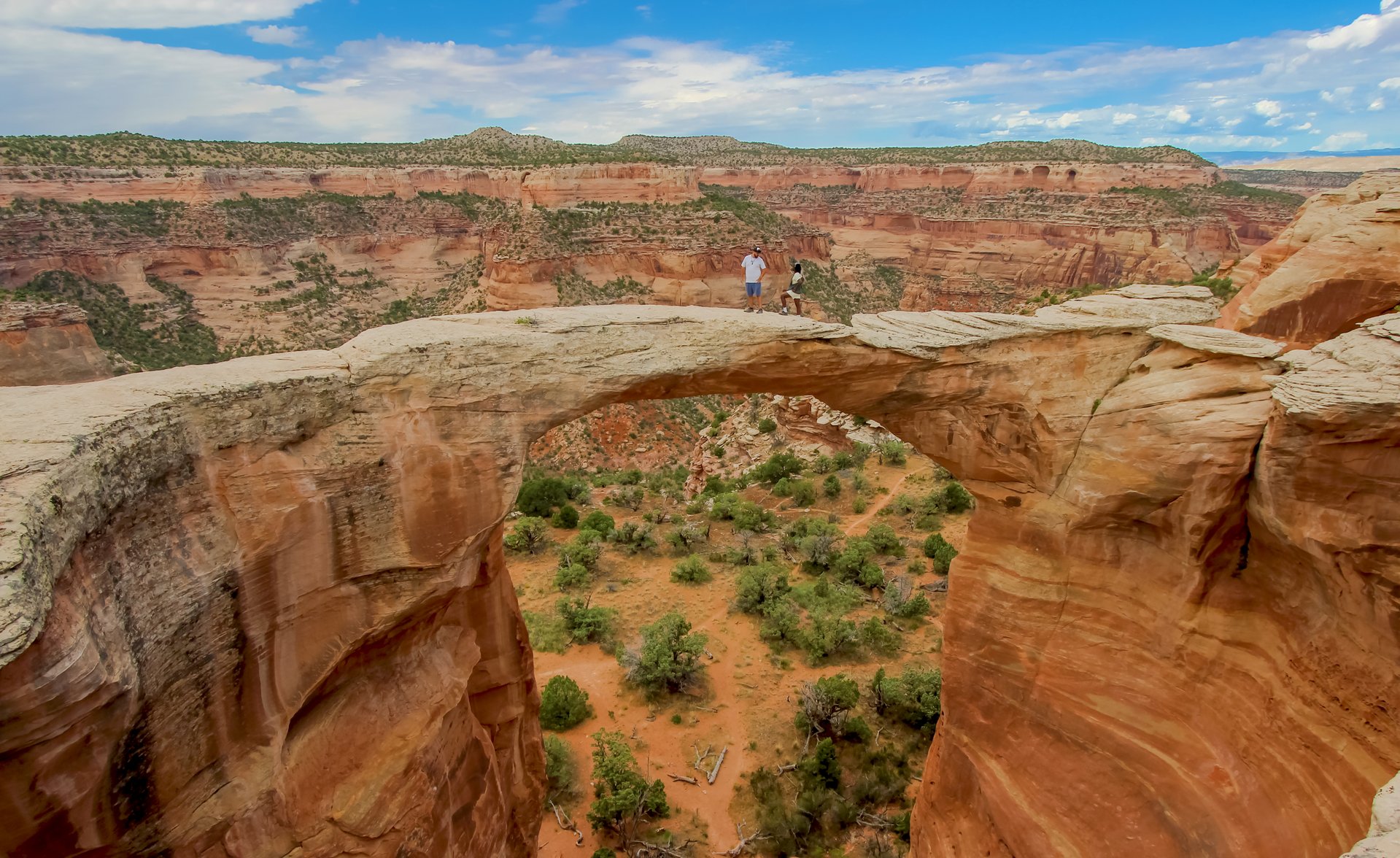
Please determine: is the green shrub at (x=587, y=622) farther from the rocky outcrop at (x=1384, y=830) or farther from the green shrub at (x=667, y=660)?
the rocky outcrop at (x=1384, y=830)

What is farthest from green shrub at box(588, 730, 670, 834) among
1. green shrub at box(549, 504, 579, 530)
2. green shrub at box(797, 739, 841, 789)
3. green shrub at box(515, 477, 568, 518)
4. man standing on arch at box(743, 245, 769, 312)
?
green shrub at box(515, 477, 568, 518)

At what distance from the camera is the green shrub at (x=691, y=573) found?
78.3ft

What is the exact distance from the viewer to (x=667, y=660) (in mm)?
18203

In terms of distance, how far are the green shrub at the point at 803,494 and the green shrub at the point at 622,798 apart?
1606 centimetres

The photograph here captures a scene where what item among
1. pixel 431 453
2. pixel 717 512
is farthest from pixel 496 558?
pixel 717 512

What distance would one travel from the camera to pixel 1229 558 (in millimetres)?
8852

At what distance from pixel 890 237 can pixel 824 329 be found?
88.0m

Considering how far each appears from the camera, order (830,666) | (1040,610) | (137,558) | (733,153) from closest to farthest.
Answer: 1. (137,558)
2. (1040,610)
3. (830,666)
4. (733,153)

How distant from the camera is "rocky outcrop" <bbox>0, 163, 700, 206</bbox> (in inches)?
2279

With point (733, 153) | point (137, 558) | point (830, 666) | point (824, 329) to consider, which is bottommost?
point (830, 666)

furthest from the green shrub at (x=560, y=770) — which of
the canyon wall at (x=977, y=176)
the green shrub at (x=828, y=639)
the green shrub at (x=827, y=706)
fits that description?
the canyon wall at (x=977, y=176)

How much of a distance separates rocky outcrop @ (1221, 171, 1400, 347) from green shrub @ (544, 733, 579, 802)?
1859 cm

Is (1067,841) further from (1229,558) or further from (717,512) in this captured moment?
(717,512)

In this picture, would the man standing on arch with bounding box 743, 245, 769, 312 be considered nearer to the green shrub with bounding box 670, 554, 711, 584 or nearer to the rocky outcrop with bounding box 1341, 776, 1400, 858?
the green shrub with bounding box 670, 554, 711, 584
